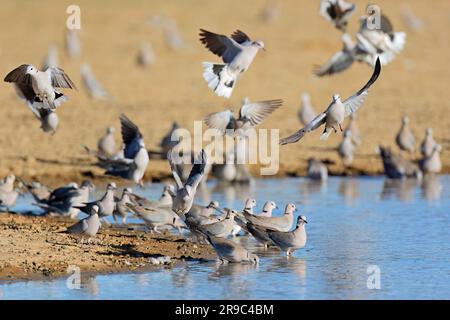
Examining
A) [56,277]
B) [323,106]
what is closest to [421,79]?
[323,106]

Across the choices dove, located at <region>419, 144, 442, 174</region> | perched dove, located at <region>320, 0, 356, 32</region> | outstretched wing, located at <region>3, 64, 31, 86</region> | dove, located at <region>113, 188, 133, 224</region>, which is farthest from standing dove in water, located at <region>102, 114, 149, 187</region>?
dove, located at <region>419, 144, 442, 174</region>

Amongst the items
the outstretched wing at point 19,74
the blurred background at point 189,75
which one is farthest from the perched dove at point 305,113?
the outstretched wing at point 19,74

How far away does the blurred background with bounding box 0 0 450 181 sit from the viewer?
59.4 ft

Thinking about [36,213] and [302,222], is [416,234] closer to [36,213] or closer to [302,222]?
[302,222]

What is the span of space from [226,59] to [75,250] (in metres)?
3.07

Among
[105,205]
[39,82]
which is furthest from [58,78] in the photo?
[105,205]

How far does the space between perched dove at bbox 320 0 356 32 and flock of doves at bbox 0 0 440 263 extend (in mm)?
12

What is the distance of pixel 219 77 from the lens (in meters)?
12.4

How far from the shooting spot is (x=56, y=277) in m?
9.43

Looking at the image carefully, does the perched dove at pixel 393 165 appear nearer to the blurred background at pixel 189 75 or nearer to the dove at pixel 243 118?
the blurred background at pixel 189 75

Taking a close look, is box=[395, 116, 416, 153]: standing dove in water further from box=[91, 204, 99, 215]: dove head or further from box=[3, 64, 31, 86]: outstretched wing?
box=[3, 64, 31, 86]: outstretched wing

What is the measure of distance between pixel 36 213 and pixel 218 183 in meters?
3.50

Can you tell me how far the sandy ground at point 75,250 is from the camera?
9.71 metres

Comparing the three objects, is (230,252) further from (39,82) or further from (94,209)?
(39,82)
